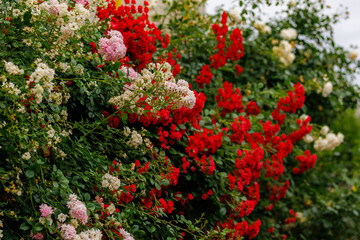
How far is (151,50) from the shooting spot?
2867 mm

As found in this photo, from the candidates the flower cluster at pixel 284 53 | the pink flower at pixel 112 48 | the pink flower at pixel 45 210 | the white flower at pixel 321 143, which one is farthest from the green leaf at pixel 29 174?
the flower cluster at pixel 284 53

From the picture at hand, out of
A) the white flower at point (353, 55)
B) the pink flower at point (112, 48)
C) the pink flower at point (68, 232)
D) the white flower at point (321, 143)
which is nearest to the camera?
the pink flower at point (68, 232)

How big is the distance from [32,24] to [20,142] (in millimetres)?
657

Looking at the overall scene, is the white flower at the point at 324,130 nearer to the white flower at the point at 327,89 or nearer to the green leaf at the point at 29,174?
the white flower at the point at 327,89

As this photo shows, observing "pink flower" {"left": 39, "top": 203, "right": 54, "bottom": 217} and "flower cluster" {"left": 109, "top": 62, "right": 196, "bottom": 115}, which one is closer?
"pink flower" {"left": 39, "top": 203, "right": 54, "bottom": 217}

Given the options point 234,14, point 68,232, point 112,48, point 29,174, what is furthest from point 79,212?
point 234,14

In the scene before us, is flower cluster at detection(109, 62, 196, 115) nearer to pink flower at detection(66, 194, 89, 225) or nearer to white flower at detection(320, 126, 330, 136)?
pink flower at detection(66, 194, 89, 225)

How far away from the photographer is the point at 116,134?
8.24 ft

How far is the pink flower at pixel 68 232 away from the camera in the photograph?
1614 millimetres

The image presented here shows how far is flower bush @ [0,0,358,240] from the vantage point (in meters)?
1.77

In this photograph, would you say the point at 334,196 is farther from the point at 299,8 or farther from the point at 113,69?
A: the point at 113,69

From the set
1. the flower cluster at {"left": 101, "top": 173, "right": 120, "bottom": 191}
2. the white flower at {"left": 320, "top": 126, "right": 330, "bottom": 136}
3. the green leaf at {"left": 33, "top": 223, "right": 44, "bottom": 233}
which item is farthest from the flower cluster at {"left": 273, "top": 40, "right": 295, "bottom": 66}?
the green leaf at {"left": 33, "top": 223, "right": 44, "bottom": 233}

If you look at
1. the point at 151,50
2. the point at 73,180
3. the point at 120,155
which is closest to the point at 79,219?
the point at 73,180

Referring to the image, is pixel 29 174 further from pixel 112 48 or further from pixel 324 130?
pixel 324 130
